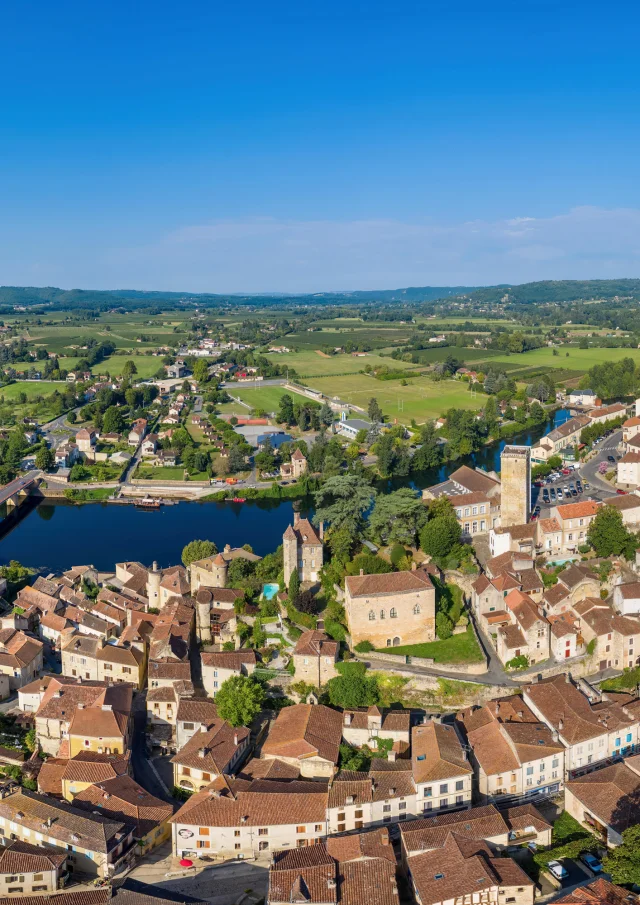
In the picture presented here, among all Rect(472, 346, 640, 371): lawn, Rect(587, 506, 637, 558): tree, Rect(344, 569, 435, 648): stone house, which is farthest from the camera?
Rect(472, 346, 640, 371): lawn

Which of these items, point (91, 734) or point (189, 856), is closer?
point (189, 856)

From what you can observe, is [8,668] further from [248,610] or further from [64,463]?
[64,463]

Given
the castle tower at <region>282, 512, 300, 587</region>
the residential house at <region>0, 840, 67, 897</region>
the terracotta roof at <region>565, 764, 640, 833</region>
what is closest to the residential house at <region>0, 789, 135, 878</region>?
the residential house at <region>0, 840, 67, 897</region>

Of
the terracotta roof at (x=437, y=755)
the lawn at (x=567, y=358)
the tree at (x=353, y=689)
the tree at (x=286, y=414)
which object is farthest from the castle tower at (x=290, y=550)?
the lawn at (x=567, y=358)

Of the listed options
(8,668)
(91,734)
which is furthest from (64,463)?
(91,734)

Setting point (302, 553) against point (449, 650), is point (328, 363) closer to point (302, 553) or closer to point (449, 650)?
point (302, 553)

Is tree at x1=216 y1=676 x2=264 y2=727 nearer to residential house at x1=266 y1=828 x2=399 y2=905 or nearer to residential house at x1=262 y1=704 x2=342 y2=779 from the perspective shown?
residential house at x1=262 y1=704 x2=342 y2=779
